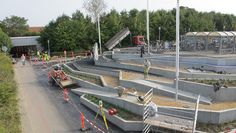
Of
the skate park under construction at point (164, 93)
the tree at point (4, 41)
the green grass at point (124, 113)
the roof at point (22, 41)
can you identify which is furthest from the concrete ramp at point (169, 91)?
the roof at point (22, 41)

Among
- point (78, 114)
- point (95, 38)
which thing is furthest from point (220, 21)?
point (78, 114)

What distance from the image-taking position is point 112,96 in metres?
19.7

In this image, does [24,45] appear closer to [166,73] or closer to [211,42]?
[211,42]

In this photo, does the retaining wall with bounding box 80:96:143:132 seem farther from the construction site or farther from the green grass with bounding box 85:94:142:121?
the green grass with bounding box 85:94:142:121

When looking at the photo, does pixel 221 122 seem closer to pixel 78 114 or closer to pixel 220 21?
pixel 78 114

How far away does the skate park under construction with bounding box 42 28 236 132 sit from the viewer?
15.0 metres

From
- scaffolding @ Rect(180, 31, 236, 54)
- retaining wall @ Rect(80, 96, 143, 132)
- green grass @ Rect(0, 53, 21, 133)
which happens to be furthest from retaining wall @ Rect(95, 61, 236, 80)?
green grass @ Rect(0, 53, 21, 133)

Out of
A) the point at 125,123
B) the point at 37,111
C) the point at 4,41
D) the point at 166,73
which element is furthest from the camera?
the point at 4,41

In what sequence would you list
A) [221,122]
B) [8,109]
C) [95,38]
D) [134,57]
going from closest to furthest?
1. [8,109]
2. [221,122]
3. [134,57]
4. [95,38]

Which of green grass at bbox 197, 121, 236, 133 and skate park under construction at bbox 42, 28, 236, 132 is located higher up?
skate park under construction at bbox 42, 28, 236, 132

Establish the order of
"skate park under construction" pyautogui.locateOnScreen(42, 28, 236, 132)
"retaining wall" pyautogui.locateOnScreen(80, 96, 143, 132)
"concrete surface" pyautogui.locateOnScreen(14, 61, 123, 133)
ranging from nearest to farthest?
"skate park under construction" pyautogui.locateOnScreen(42, 28, 236, 132) < "retaining wall" pyautogui.locateOnScreen(80, 96, 143, 132) < "concrete surface" pyautogui.locateOnScreen(14, 61, 123, 133)

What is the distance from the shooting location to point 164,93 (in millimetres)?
18875

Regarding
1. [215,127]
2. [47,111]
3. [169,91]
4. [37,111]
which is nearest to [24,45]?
[37,111]

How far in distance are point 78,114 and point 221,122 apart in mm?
8302
